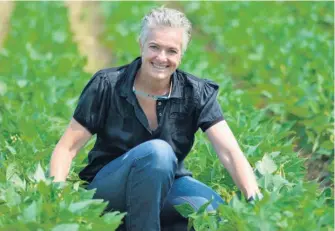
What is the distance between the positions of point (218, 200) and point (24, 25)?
569cm

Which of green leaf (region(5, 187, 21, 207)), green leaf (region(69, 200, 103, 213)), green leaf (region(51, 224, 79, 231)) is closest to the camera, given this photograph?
green leaf (region(51, 224, 79, 231))

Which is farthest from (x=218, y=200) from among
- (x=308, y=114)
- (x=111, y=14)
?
(x=111, y=14)

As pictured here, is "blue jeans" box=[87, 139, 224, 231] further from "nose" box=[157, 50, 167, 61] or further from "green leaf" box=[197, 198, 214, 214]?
"nose" box=[157, 50, 167, 61]

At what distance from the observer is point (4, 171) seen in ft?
13.2

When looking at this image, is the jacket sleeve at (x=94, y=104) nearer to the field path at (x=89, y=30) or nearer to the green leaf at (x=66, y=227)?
the green leaf at (x=66, y=227)

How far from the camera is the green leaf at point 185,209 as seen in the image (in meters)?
3.84

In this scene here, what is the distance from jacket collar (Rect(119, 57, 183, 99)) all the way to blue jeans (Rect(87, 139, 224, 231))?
31cm

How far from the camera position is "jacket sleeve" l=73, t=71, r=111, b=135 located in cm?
391

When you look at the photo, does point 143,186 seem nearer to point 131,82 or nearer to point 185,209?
point 185,209

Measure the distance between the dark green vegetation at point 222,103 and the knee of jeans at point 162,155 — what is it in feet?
0.82

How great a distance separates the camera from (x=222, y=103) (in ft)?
18.8

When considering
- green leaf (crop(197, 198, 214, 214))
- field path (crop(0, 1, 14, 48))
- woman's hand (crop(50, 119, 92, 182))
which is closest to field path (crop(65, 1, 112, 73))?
field path (crop(0, 1, 14, 48))

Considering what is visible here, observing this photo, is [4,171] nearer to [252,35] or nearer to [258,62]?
[258,62]

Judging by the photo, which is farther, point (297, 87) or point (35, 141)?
point (297, 87)
